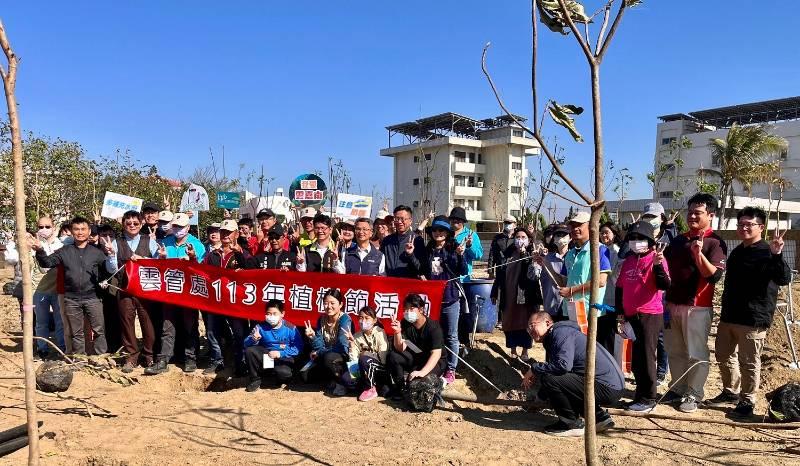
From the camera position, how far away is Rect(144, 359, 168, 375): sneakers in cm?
643

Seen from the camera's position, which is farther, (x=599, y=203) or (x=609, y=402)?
(x=609, y=402)

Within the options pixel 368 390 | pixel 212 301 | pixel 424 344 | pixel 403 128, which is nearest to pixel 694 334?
pixel 424 344

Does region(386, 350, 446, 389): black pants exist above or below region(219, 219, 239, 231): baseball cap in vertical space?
below

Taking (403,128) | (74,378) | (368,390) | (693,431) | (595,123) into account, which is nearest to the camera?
(595,123)

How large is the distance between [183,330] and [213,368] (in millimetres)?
657

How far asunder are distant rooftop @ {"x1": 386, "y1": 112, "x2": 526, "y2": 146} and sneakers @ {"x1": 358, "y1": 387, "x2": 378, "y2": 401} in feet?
125

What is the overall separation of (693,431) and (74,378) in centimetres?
639

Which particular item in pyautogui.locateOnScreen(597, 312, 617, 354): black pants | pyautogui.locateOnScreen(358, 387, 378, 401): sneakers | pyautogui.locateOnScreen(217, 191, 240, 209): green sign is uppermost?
pyautogui.locateOnScreen(217, 191, 240, 209): green sign

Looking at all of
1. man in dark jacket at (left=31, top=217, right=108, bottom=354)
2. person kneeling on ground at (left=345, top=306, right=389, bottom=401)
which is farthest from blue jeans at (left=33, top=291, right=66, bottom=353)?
person kneeling on ground at (left=345, top=306, right=389, bottom=401)

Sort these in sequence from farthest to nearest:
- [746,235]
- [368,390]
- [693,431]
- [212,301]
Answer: [212,301] < [368,390] < [746,235] < [693,431]

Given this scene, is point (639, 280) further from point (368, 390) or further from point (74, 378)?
point (74, 378)

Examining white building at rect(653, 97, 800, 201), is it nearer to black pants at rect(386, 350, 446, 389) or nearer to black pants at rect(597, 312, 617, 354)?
black pants at rect(597, 312, 617, 354)

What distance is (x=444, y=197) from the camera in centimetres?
4284

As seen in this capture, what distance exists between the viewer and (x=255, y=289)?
6484 mm
